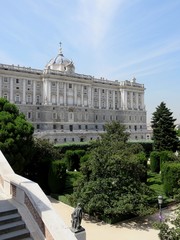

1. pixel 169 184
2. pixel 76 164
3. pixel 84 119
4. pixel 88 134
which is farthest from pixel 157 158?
pixel 84 119

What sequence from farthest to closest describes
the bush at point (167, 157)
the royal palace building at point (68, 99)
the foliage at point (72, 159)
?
the royal palace building at point (68, 99) → the foliage at point (72, 159) → the bush at point (167, 157)

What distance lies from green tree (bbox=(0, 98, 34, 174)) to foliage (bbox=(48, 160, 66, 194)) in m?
1.83

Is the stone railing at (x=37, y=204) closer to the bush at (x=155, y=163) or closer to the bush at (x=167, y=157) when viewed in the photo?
the bush at (x=167, y=157)

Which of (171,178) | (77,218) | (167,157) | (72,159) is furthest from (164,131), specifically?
(77,218)

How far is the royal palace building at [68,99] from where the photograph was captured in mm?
57281

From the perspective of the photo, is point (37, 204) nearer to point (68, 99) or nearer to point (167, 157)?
point (167, 157)

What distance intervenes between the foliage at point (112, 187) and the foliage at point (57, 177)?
3.31 m

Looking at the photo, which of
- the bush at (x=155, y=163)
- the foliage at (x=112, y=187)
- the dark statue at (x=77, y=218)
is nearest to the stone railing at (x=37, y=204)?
the dark statue at (x=77, y=218)

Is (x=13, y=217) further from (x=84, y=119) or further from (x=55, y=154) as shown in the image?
(x=84, y=119)

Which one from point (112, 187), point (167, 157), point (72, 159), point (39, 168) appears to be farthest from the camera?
point (72, 159)

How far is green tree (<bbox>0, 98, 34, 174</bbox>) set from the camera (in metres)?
16.4

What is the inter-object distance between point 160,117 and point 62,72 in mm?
31941

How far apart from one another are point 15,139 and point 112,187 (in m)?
6.88

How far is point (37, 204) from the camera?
6.31 metres
